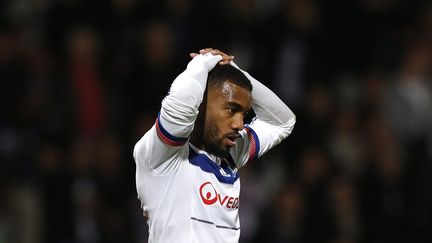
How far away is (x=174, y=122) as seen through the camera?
3.83m

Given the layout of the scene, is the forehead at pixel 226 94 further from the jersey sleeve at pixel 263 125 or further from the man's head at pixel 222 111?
the jersey sleeve at pixel 263 125

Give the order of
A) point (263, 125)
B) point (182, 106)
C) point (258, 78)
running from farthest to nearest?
1. point (258, 78)
2. point (263, 125)
3. point (182, 106)

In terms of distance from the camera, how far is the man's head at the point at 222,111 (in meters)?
4.11

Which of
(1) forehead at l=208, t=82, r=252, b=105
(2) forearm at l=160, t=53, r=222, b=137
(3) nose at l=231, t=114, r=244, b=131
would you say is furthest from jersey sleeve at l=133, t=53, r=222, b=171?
(3) nose at l=231, t=114, r=244, b=131

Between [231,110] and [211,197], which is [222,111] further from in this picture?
[211,197]

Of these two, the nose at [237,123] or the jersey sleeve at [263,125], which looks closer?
the nose at [237,123]

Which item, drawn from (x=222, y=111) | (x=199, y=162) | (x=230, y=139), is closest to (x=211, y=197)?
(x=199, y=162)

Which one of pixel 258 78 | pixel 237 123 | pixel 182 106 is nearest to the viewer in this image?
pixel 182 106

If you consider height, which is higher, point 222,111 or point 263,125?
point 222,111

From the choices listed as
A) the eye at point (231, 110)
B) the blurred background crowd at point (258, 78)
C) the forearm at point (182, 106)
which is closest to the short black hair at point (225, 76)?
the eye at point (231, 110)

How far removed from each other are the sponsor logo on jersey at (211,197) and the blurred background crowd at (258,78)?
332 centimetres

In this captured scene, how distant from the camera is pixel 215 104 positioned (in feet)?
13.5

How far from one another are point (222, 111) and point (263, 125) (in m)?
0.72
